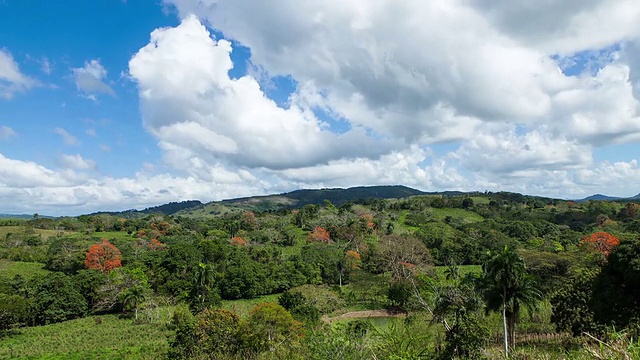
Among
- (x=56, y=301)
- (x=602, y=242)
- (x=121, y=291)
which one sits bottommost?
(x=56, y=301)

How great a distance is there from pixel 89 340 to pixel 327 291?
41.7m

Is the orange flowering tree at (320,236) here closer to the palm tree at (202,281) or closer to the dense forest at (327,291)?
the dense forest at (327,291)

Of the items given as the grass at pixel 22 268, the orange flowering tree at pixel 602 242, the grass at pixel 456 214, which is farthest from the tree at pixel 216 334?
the grass at pixel 456 214

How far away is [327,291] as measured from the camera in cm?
7775

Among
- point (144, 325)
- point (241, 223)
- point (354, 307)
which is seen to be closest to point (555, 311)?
point (354, 307)

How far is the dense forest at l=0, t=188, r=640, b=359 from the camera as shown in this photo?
3033cm

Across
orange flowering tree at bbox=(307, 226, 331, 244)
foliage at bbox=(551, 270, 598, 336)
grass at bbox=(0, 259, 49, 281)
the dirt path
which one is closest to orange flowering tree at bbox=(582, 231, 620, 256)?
foliage at bbox=(551, 270, 598, 336)

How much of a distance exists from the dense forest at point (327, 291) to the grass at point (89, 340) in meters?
Answer: 0.41

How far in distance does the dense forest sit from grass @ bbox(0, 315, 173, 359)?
0.41 meters

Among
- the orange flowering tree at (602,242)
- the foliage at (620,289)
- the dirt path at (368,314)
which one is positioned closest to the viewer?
the foliage at (620,289)

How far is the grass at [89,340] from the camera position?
147 feet

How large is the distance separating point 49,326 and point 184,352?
41.9 m

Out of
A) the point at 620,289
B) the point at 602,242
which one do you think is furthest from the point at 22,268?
the point at 602,242

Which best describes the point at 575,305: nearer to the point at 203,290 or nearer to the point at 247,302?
the point at 203,290
